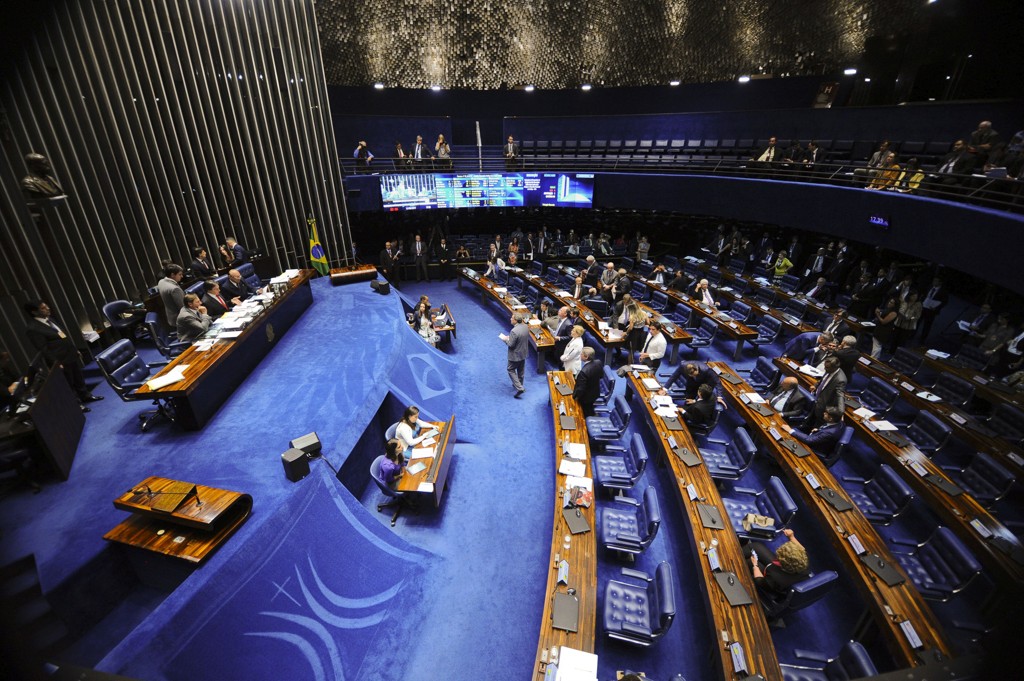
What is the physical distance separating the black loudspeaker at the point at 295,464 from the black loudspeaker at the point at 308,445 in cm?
9

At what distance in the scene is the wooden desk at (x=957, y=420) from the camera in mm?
5504

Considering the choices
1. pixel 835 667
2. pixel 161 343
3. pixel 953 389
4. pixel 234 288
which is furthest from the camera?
pixel 234 288

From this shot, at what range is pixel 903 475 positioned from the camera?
5.49m

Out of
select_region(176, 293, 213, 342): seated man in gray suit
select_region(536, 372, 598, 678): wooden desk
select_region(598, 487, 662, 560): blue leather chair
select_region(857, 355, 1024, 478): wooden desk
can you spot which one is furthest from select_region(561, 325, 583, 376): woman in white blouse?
select_region(176, 293, 213, 342): seated man in gray suit

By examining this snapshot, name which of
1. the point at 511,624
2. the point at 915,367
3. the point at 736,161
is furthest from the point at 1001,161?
the point at 511,624

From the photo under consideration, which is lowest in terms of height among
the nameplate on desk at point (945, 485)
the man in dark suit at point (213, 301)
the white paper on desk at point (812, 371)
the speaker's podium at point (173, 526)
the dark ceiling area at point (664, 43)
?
the nameplate on desk at point (945, 485)

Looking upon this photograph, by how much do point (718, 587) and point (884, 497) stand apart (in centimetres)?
275

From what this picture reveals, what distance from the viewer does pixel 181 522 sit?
4148mm

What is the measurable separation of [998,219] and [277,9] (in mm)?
15958

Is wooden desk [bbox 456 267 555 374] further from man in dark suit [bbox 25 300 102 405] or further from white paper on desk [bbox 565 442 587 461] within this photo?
man in dark suit [bbox 25 300 102 405]

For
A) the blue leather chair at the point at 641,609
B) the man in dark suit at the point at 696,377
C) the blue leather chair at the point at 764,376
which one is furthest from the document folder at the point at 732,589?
the blue leather chair at the point at 764,376

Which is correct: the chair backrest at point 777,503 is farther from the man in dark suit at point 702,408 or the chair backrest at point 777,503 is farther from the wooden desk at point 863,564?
the man in dark suit at point 702,408

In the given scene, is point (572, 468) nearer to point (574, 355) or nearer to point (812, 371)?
point (574, 355)

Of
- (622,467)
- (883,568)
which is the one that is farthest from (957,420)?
(622,467)
